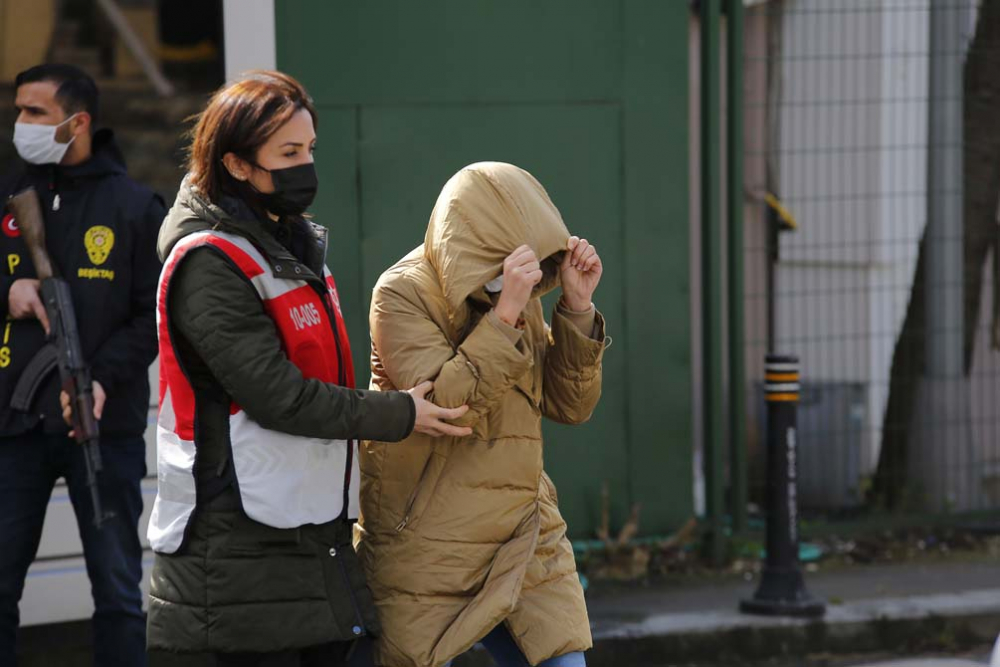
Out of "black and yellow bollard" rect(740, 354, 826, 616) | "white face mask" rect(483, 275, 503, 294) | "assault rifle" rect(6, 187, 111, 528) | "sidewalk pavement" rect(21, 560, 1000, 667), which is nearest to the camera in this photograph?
"white face mask" rect(483, 275, 503, 294)

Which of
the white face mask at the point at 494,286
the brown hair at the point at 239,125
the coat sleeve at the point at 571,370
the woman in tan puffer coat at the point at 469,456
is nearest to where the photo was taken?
the brown hair at the point at 239,125

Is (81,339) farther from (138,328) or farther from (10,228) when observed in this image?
(10,228)

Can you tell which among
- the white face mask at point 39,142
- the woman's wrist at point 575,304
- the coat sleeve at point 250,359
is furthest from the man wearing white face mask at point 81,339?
the woman's wrist at point 575,304

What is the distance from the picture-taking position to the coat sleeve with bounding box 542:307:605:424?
11.3ft

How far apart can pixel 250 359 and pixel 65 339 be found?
1.54 m

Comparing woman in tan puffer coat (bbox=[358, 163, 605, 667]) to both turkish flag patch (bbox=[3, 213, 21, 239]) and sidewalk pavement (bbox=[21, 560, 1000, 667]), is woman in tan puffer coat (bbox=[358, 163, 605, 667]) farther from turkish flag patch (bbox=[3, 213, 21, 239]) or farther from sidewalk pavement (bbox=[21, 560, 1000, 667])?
sidewalk pavement (bbox=[21, 560, 1000, 667])

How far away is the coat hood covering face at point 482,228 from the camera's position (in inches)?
127

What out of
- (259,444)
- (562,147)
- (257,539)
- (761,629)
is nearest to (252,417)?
(259,444)

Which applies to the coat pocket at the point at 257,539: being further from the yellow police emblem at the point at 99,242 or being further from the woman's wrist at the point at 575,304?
the yellow police emblem at the point at 99,242

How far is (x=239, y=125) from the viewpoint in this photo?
3.06 meters

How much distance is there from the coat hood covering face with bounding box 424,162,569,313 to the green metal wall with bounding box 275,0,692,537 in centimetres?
314

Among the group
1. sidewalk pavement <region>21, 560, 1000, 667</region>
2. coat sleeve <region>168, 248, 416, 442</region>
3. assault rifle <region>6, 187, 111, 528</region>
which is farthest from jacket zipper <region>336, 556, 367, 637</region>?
sidewalk pavement <region>21, 560, 1000, 667</region>

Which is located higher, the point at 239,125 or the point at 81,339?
the point at 239,125

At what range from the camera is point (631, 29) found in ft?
22.0
